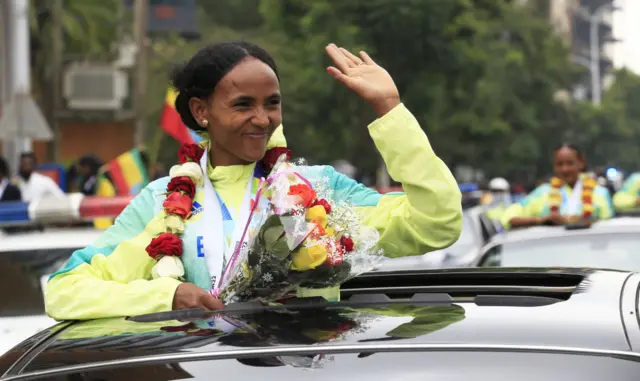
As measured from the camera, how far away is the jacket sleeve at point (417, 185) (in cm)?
317

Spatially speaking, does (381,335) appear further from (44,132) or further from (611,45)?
(611,45)

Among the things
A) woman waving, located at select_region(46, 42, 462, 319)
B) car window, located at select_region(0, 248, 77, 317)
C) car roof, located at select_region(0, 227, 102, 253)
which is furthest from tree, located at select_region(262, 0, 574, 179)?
woman waving, located at select_region(46, 42, 462, 319)

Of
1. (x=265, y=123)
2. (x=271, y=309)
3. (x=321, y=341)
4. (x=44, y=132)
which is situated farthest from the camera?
(x=44, y=132)

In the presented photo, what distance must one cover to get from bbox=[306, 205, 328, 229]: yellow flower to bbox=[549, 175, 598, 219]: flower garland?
850cm

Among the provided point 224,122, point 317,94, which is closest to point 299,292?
point 224,122

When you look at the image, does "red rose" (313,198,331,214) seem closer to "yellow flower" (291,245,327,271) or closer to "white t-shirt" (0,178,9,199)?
"yellow flower" (291,245,327,271)

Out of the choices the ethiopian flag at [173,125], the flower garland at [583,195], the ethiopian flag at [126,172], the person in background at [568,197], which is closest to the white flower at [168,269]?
the person in background at [568,197]

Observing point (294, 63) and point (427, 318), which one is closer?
point (427, 318)

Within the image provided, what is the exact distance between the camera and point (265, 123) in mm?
3453

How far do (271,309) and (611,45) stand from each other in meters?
147

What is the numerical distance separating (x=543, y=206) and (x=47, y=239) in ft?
17.5

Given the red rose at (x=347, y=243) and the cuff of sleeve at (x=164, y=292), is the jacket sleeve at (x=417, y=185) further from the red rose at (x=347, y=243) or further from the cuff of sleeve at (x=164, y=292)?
the cuff of sleeve at (x=164, y=292)

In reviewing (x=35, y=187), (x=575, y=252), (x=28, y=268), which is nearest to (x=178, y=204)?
(x=28, y=268)

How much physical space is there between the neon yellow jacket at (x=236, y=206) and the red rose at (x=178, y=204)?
0.03m
